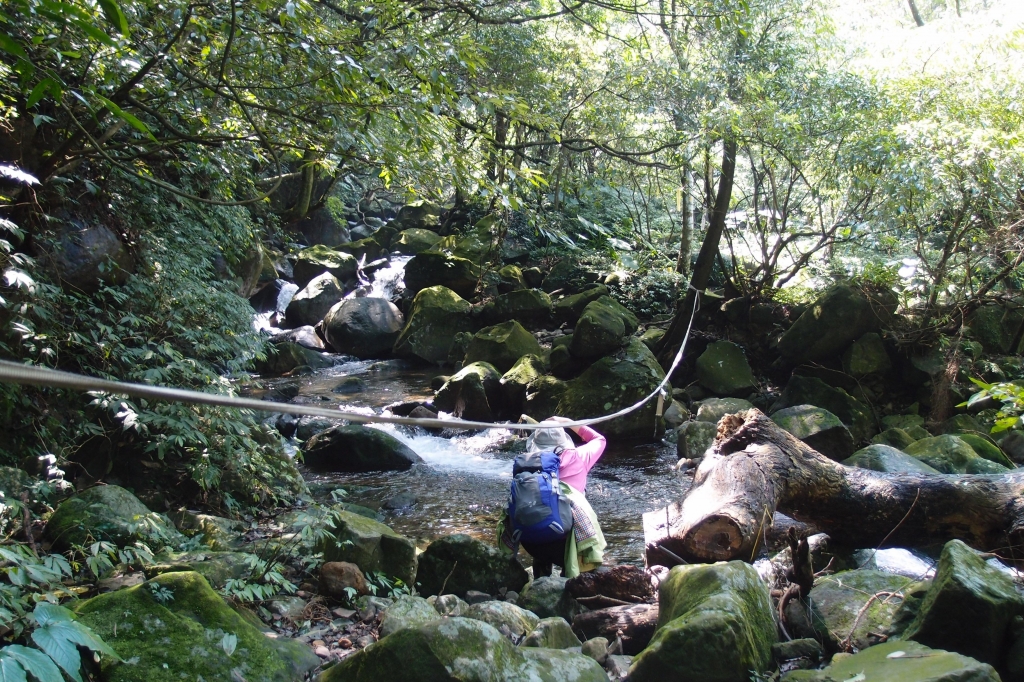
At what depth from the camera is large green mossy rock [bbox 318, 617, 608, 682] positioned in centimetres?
226

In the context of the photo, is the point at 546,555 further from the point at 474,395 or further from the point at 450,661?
the point at 474,395

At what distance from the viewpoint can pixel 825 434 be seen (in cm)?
803

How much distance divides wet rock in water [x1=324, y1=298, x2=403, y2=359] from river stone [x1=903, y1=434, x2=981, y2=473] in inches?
420

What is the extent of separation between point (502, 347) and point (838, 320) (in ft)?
18.3

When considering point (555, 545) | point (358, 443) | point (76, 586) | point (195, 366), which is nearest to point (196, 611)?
point (76, 586)

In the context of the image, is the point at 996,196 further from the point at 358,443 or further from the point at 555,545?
the point at 358,443

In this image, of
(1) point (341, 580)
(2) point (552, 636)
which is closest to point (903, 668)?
(2) point (552, 636)

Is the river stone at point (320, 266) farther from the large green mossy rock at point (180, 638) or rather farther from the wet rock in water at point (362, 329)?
the large green mossy rock at point (180, 638)

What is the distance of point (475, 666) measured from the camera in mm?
2295

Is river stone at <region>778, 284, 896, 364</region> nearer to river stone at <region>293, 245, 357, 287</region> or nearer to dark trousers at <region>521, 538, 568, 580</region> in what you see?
dark trousers at <region>521, 538, 568, 580</region>

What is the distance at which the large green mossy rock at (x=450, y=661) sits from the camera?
2256 millimetres

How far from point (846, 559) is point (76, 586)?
484cm

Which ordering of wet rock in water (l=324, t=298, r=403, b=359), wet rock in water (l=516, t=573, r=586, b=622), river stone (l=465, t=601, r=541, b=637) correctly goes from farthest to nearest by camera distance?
wet rock in water (l=324, t=298, r=403, b=359), wet rock in water (l=516, t=573, r=586, b=622), river stone (l=465, t=601, r=541, b=637)

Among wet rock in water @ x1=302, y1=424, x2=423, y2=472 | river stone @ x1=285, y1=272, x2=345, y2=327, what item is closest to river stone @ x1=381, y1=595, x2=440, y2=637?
wet rock in water @ x1=302, y1=424, x2=423, y2=472
